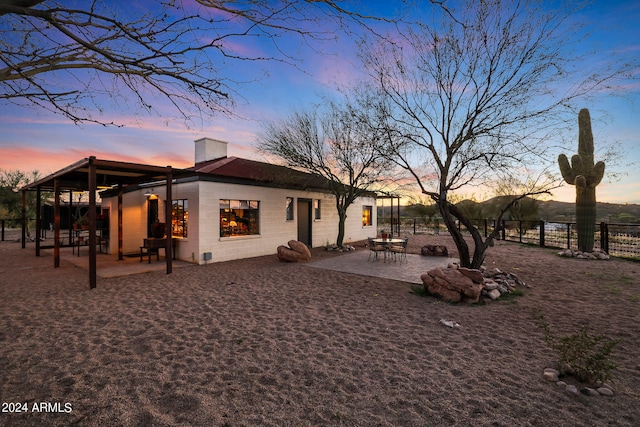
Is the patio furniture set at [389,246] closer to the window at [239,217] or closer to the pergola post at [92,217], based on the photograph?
the window at [239,217]

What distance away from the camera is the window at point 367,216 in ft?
61.9

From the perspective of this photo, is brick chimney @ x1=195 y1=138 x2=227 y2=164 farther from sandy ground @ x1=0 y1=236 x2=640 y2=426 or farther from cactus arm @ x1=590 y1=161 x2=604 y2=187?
cactus arm @ x1=590 y1=161 x2=604 y2=187

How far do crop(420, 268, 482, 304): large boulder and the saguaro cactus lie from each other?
29.8ft

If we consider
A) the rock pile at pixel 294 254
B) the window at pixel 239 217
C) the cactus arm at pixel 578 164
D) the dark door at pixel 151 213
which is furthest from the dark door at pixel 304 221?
the cactus arm at pixel 578 164

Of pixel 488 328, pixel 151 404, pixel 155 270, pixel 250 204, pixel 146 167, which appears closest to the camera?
pixel 151 404

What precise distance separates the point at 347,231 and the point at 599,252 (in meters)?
11.2

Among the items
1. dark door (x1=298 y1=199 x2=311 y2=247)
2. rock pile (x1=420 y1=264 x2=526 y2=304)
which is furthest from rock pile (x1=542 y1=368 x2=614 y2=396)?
dark door (x1=298 y1=199 x2=311 y2=247)

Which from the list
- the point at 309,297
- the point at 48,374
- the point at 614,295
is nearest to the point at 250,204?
the point at 309,297

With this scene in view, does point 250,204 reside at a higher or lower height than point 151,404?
higher

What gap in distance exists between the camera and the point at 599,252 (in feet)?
35.6

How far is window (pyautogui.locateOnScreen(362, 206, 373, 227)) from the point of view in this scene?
18.9 metres

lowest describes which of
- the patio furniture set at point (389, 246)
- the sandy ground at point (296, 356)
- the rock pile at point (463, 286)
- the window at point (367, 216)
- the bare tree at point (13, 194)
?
the sandy ground at point (296, 356)

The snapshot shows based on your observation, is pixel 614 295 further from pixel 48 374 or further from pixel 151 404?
pixel 48 374

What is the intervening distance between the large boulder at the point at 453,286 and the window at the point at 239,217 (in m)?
7.49
